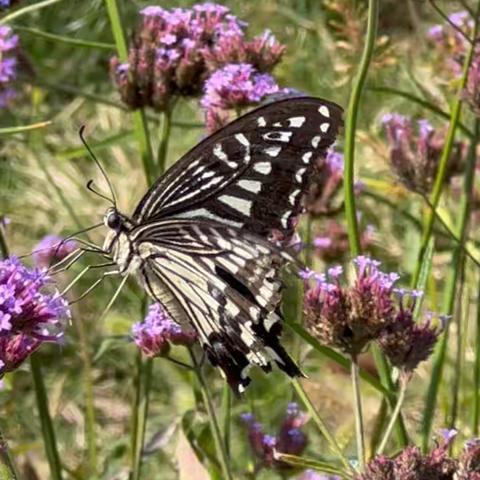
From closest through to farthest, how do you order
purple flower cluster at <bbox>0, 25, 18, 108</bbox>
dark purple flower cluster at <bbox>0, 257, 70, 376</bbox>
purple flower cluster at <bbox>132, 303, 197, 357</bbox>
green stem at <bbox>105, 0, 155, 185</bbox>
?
dark purple flower cluster at <bbox>0, 257, 70, 376</bbox>
purple flower cluster at <bbox>132, 303, 197, 357</bbox>
green stem at <bbox>105, 0, 155, 185</bbox>
purple flower cluster at <bbox>0, 25, 18, 108</bbox>

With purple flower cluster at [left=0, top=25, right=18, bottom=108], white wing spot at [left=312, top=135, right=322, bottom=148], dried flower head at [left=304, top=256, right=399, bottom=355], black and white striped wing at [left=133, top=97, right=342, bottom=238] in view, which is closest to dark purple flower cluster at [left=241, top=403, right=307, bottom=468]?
dried flower head at [left=304, top=256, right=399, bottom=355]

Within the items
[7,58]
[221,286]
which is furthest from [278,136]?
[7,58]

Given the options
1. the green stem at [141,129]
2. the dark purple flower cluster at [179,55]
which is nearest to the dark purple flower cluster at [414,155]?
the dark purple flower cluster at [179,55]

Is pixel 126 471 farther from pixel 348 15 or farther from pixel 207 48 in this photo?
pixel 348 15

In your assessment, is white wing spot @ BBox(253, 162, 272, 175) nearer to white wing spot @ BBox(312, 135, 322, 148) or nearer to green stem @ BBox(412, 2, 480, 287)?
white wing spot @ BBox(312, 135, 322, 148)

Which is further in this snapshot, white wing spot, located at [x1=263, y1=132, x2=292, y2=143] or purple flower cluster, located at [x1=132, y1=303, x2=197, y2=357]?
purple flower cluster, located at [x1=132, y1=303, x2=197, y2=357]

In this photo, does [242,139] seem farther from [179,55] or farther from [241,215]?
[179,55]

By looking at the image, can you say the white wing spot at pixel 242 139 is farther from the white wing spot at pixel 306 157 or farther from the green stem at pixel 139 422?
the green stem at pixel 139 422
